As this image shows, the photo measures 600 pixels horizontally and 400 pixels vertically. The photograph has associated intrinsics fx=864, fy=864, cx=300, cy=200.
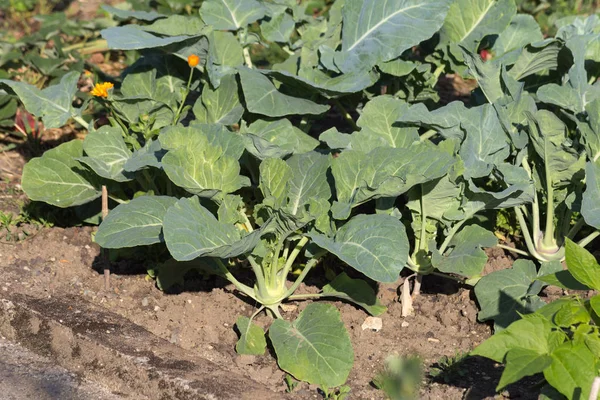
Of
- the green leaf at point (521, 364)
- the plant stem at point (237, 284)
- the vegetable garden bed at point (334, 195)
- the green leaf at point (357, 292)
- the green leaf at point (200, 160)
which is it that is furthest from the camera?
the green leaf at point (357, 292)

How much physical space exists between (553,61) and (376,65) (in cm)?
87

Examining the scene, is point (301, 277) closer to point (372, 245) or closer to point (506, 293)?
point (372, 245)

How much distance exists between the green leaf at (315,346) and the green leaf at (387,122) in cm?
83

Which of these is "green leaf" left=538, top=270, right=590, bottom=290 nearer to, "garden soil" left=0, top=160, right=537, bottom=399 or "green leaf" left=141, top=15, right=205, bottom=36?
"garden soil" left=0, top=160, right=537, bottom=399

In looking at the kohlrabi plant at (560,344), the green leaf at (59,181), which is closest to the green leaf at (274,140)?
the green leaf at (59,181)

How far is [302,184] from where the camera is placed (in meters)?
3.75

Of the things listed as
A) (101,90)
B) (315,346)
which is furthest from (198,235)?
(101,90)

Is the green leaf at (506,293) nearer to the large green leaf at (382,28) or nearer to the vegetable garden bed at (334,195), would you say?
the vegetable garden bed at (334,195)

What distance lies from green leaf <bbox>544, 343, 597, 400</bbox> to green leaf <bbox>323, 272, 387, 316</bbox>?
4.10 feet

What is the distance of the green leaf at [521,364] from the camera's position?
244cm

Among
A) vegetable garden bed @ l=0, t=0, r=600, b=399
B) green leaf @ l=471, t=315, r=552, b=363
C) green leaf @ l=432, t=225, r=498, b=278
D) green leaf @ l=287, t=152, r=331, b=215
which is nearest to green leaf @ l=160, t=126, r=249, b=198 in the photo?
vegetable garden bed @ l=0, t=0, r=600, b=399

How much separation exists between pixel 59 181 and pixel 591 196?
7.77ft

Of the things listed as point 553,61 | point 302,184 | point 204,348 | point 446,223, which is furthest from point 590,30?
point 204,348

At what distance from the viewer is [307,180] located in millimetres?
3760
